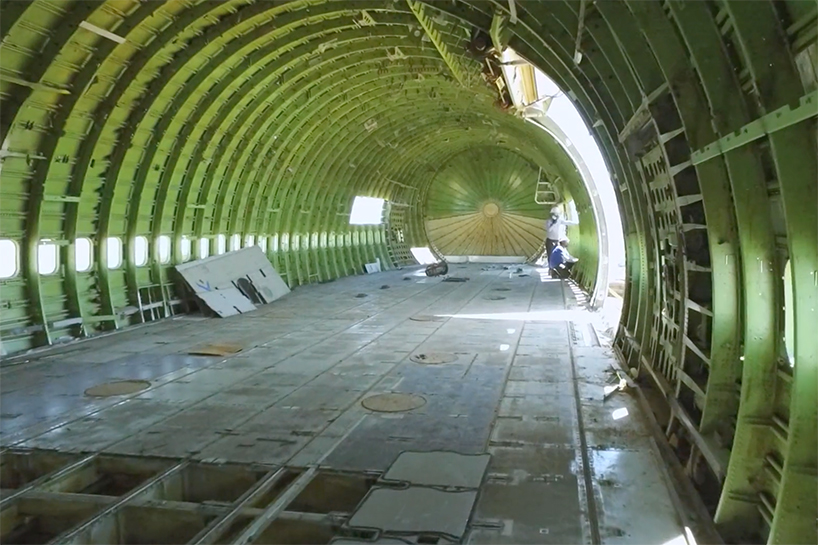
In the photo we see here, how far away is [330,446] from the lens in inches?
228

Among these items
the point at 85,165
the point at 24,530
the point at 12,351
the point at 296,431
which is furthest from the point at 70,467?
the point at 85,165

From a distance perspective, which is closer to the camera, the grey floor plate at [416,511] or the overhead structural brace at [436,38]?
the grey floor plate at [416,511]

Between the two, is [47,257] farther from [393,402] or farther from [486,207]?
[486,207]

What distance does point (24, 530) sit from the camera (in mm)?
4695

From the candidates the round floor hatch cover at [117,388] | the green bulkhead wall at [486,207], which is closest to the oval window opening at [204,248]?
the round floor hatch cover at [117,388]

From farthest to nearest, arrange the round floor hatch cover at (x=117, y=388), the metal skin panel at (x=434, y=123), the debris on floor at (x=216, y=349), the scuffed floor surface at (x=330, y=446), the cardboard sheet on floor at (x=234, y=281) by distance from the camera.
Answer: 1. the cardboard sheet on floor at (x=234, y=281)
2. the debris on floor at (x=216, y=349)
3. the round floor hatch cover at (x=117, y=388)
4. the scuffed floor surface at (x=330, y=446)
5. the metal skin panel at (x=434, y=123)

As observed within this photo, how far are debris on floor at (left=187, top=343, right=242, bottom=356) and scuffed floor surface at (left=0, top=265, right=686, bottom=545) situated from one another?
155mm

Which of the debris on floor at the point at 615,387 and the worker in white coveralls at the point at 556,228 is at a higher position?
the worker in white coveralls at the point at 556,228

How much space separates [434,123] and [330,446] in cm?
1969

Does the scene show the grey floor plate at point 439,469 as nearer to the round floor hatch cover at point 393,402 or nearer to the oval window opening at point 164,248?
the round floor hatch cover at point 393,402

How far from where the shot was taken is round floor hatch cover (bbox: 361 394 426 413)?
6.91 metres

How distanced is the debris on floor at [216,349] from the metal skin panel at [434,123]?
2.73 m

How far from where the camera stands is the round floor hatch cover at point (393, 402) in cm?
691

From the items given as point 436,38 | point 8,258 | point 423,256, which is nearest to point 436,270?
point 423,256
